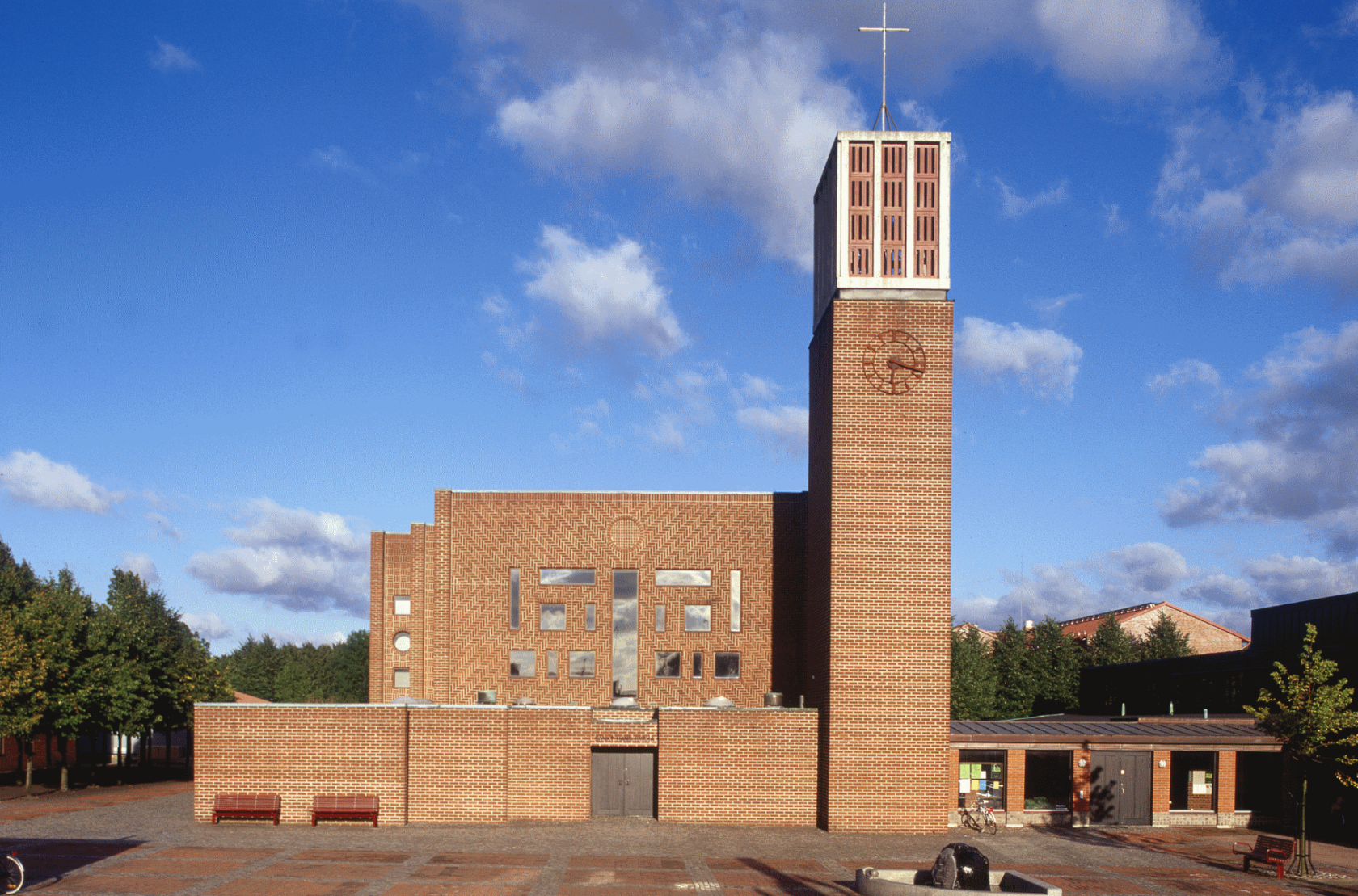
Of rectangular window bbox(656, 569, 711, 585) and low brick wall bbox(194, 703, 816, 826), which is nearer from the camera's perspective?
low brick wall bbox(194, 703, 816, 826)

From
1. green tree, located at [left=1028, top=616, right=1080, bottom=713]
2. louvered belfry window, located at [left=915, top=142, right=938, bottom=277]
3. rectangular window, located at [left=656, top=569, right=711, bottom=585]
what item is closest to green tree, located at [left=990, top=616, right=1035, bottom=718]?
green tree, located at [left=1028, top=616, right=1080, bottom=713]

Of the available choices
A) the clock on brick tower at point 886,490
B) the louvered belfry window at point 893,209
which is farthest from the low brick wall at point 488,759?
the louvered belfry window at point 893,209

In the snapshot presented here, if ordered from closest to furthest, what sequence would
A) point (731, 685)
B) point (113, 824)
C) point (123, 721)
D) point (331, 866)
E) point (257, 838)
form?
1. point (331, 866)
2. point (257, 838)
3. point (113, 824)
4. point (731, 685)
5. point (123, 721)

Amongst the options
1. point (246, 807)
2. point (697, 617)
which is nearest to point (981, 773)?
point (697, 617)

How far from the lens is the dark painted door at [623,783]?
32.6 m

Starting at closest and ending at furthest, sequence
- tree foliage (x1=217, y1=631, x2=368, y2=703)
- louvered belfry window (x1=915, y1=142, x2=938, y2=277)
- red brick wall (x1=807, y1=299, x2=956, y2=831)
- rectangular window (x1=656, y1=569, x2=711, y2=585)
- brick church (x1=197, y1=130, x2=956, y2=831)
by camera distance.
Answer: red brick wall (x1=807, y1=299, x2=956, y2=831) → brick church (x1=197, y1=130, x2=956, y2=831) → louvered belfry window (x1=915, y1=142, x2=938, y2=277) → rectangular window (x1=656, y1=569, x2=711, y2=585) → tree foliage (x1=217, y1=631, x2=368, y2=703)

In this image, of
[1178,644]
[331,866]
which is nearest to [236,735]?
[331,866]

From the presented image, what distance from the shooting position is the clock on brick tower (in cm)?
3064

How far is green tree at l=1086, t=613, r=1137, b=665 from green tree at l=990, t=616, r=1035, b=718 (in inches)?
208

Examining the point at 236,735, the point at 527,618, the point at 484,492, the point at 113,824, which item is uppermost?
the point at 484,492

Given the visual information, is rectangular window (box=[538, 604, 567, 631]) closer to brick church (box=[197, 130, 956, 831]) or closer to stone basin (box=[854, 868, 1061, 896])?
brick church (box=[197, 130, 956, 831])

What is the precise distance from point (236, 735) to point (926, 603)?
20447mm

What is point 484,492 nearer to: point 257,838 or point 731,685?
point 731,685

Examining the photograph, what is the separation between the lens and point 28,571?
52.6 meters
